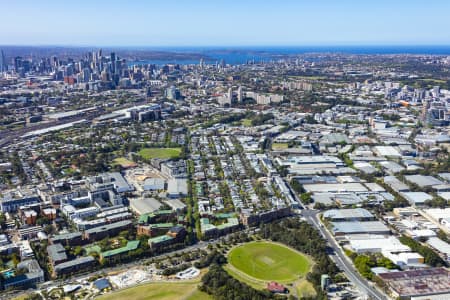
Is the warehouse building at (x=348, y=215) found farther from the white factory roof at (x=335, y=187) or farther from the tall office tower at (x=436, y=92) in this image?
the tall office tower at (x=436, y=92)

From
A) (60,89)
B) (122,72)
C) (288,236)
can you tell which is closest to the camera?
(288,236)

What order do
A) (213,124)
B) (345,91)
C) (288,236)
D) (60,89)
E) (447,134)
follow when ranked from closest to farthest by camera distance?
(288,236), (447,134), (213,124), (345,91), (60,89)

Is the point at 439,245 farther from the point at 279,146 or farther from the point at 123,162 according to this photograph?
the point at 123,162

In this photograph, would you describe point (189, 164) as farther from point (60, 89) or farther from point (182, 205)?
point (60, 89)

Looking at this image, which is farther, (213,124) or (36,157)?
(213,124)

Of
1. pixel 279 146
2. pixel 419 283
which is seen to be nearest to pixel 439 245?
pixel 419 283

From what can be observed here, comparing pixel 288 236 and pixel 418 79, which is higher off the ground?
pixel 418 79

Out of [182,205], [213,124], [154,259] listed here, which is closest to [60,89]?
[213,124]
